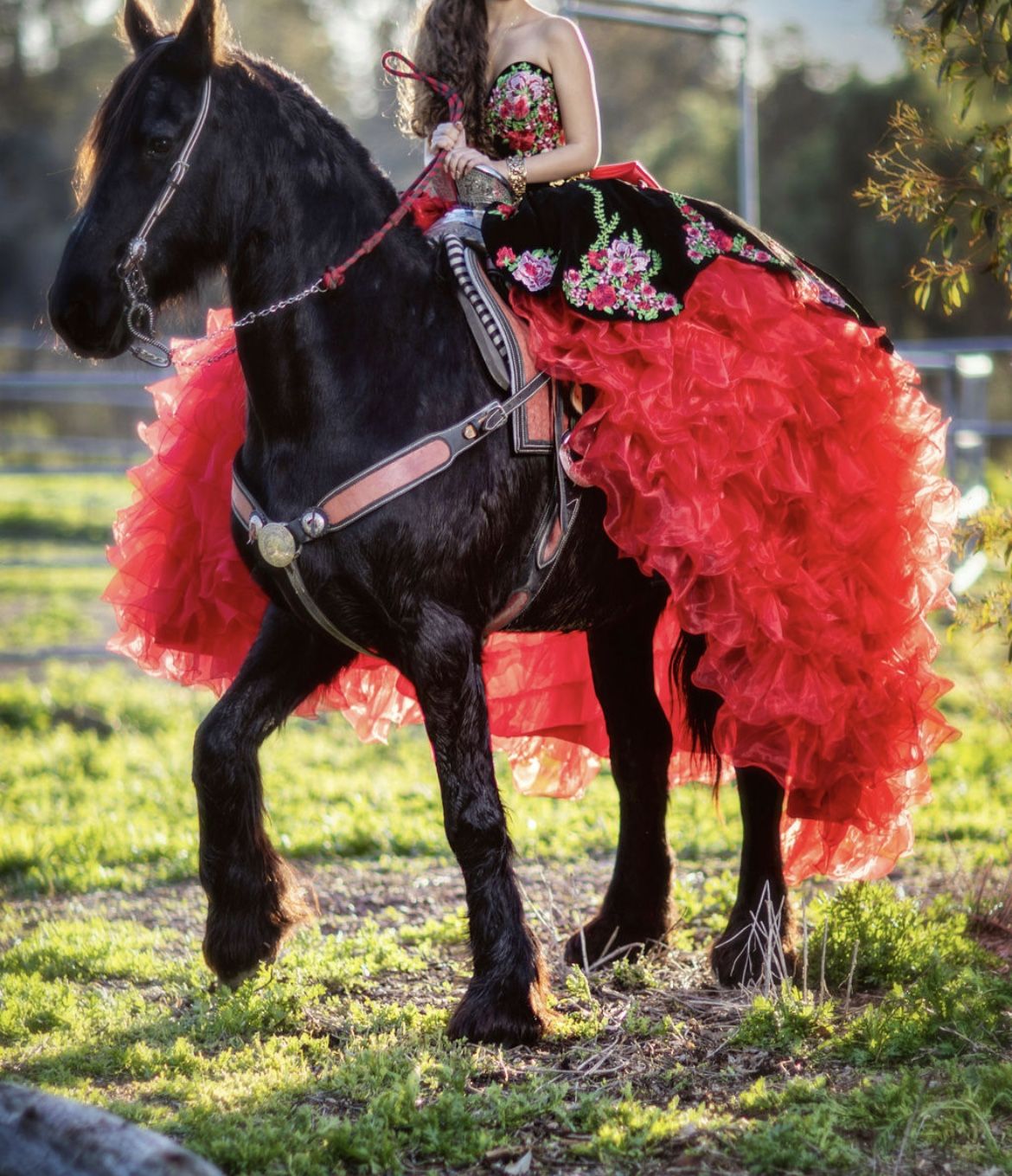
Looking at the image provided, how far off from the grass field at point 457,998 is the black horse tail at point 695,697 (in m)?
0.59

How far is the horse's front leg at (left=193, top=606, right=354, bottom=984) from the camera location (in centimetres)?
362

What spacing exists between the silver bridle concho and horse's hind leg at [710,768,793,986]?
1.91 meters

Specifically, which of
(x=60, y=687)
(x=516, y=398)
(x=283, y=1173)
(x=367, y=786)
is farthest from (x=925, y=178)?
(x=60, y=687)

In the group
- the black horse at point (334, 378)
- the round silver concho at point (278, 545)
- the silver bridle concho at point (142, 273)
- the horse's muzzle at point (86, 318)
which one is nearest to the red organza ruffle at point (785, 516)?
the black horse at point (334, 378)

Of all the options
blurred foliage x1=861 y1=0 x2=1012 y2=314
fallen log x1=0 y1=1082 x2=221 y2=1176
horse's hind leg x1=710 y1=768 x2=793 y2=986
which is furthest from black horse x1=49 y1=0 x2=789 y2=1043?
blurred foliage x1=861 y1=0 x2=1012 y2=314

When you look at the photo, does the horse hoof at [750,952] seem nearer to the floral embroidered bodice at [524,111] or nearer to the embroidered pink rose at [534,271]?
the embroidered pink rose at [534,271]

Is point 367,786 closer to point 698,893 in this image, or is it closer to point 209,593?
point 698,893

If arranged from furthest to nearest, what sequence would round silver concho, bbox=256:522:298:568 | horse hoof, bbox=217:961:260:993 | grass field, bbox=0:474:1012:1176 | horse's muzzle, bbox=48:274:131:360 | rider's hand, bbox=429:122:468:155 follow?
horse hoof, bbox=217:961:260:993 < rider's hand, bbox=429:122:468:155 < round silver concho, bbox=256:522:298:568 < horse's muzzle, bbox=48:274:131:360 < grass field, bbox=0:474:1012:1176

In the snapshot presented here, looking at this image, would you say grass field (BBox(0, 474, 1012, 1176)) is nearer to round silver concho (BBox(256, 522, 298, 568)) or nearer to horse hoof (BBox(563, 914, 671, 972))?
horse hoof (BBox(563, 914, 671, 972))

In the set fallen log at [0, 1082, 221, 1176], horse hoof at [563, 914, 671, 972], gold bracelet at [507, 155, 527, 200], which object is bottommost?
horse hoof at [563, 914, 671, 972]

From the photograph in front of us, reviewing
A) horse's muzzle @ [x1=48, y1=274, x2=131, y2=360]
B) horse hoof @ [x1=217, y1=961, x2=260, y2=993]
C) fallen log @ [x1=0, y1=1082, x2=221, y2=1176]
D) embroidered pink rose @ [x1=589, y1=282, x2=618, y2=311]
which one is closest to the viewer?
fallen log @ [x1=0, y1=1082, x2=221, y2=1176]

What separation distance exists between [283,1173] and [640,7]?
6520mm

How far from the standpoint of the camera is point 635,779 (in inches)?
165

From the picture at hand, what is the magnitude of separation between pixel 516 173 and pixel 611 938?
212cm
